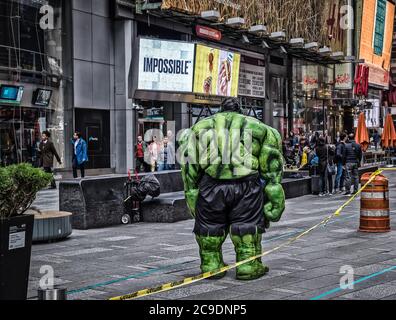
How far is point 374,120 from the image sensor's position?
1681 inches

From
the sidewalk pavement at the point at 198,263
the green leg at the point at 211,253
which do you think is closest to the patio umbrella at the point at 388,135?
the sidewalk pavement at the point at 198,263

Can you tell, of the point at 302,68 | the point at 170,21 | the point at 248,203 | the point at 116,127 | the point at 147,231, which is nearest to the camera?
the point at 248,203

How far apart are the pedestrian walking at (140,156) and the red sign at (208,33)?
5421mm

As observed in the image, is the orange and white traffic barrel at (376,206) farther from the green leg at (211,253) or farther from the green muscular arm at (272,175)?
the green leg at (211,253)

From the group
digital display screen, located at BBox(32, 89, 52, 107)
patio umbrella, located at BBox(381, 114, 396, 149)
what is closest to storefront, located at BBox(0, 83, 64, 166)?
digital display screen, located at BBox(32, 89, 52, 107)

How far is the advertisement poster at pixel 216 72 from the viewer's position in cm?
2694

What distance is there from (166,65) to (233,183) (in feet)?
60.0

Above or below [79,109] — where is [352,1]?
above

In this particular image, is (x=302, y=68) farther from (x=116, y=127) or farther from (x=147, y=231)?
(x=147, y=231)

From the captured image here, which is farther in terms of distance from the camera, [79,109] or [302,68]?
[302,68]

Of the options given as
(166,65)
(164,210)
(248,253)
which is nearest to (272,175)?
(248,253)

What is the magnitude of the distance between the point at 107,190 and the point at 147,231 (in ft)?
4.18
